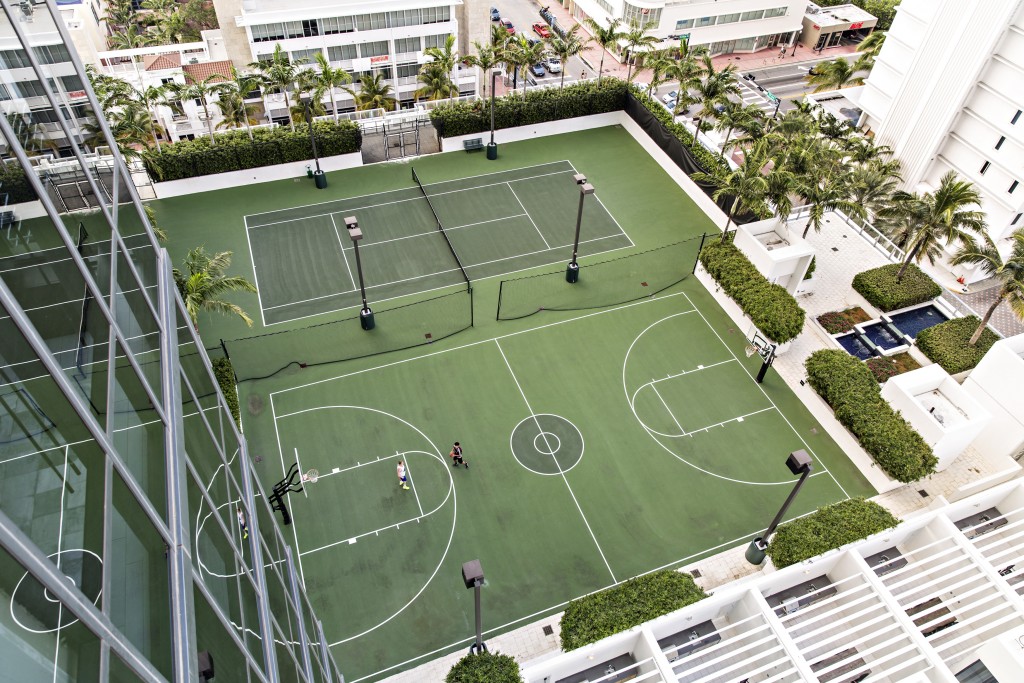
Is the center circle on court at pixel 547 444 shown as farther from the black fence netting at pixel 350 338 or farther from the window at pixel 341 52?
the window at pixel 341 52

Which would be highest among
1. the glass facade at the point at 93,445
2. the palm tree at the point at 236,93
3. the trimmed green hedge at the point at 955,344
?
the glass facade at the point at 93,445

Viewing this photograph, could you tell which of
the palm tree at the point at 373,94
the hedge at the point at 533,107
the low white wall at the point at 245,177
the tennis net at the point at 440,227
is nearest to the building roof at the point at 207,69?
the palm tree at the point at 373,94

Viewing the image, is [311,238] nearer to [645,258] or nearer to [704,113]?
[645,258]

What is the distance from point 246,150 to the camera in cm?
3350

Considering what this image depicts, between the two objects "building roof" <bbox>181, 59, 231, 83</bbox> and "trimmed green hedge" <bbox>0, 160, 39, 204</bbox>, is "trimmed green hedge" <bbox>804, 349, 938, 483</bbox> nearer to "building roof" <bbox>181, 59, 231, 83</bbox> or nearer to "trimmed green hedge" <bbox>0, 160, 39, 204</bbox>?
"trimmed green hedge" <bbox>0, 160, 39, 204</bbox>

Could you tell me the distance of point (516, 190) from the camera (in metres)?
34.9

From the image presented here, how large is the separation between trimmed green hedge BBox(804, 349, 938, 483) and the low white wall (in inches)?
973

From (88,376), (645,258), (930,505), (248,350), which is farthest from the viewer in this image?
(645,258)

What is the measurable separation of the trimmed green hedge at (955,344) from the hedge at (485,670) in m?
20.2

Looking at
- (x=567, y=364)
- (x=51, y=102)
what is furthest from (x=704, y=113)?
(x=51, y=102)

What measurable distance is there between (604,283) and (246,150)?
62.1 feet

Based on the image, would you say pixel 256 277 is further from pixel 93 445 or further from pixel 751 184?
pixel 93 445

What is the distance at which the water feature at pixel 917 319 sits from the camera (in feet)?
91.9

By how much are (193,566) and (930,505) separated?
2262 cm
